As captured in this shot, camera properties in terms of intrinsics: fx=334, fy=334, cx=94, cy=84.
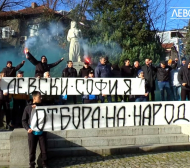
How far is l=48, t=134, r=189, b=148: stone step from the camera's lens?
7916 millimetres

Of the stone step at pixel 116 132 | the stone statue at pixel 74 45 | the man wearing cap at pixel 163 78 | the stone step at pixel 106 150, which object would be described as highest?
the stone statue at pixel 74 45

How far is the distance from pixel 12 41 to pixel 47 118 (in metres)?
36.4

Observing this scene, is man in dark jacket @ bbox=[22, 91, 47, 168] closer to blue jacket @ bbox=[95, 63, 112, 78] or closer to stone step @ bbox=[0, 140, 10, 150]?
stone step @ bbox=[0, 140, 10, 150]

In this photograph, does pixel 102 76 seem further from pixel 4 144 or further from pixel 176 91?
pixel 4 144

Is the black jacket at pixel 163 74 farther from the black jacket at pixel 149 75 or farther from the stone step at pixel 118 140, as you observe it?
the stone step at pixel 118 140

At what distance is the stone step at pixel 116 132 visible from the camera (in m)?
8.12

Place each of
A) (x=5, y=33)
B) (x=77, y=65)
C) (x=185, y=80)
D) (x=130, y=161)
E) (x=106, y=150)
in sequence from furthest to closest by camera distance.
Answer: (x=5, y=33) → (x=77, y=65) → (x=185, y=80) → (x=106, y=150) → (x=130, y=161)

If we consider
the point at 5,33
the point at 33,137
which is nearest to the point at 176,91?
the point at 33,137

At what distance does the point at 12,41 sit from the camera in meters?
41.5

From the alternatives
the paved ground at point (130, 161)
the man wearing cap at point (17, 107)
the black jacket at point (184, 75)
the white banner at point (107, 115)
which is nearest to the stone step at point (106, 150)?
the paved ground at point (130, 161)

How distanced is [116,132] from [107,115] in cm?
131

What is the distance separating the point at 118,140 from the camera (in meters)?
8.05

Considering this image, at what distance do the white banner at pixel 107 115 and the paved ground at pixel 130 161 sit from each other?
0.77 meters

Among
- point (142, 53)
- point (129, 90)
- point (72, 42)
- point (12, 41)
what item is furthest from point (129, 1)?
point (12, 41)
